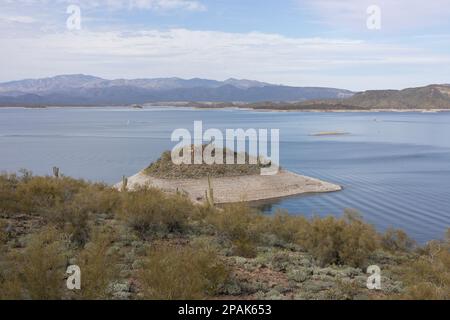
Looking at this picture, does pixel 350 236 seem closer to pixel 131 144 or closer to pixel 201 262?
pixel 201 262

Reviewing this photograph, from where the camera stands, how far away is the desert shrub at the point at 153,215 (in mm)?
13969

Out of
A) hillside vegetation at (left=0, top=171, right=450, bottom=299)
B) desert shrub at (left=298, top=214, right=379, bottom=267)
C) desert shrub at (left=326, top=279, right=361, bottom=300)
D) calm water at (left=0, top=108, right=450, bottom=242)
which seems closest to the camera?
hillside vegetation at (left=0, top=171, right=450, bottom=299)

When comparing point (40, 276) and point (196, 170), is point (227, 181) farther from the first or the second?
point (40, 276)

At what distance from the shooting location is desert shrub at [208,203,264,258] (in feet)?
41.7

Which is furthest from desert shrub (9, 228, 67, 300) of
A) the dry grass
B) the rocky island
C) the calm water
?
the dry grass

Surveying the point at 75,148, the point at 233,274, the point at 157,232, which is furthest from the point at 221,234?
the point at 75,148

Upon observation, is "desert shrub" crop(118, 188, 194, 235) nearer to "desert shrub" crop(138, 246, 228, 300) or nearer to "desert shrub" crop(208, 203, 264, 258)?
"desert shrub" crop(208, 203, 264, 258)

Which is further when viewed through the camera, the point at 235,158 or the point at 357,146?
the point at 357,146

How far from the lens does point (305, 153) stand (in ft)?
234

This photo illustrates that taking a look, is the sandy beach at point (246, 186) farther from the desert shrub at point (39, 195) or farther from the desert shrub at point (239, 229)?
the desert shrub at point (239, 229)

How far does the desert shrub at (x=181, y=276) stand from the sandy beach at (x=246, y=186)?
2901 cm

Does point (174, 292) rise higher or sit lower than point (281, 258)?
higher

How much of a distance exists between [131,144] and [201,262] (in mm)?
74899

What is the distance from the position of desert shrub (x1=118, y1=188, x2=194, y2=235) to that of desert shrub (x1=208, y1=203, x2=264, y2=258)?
1.14m
